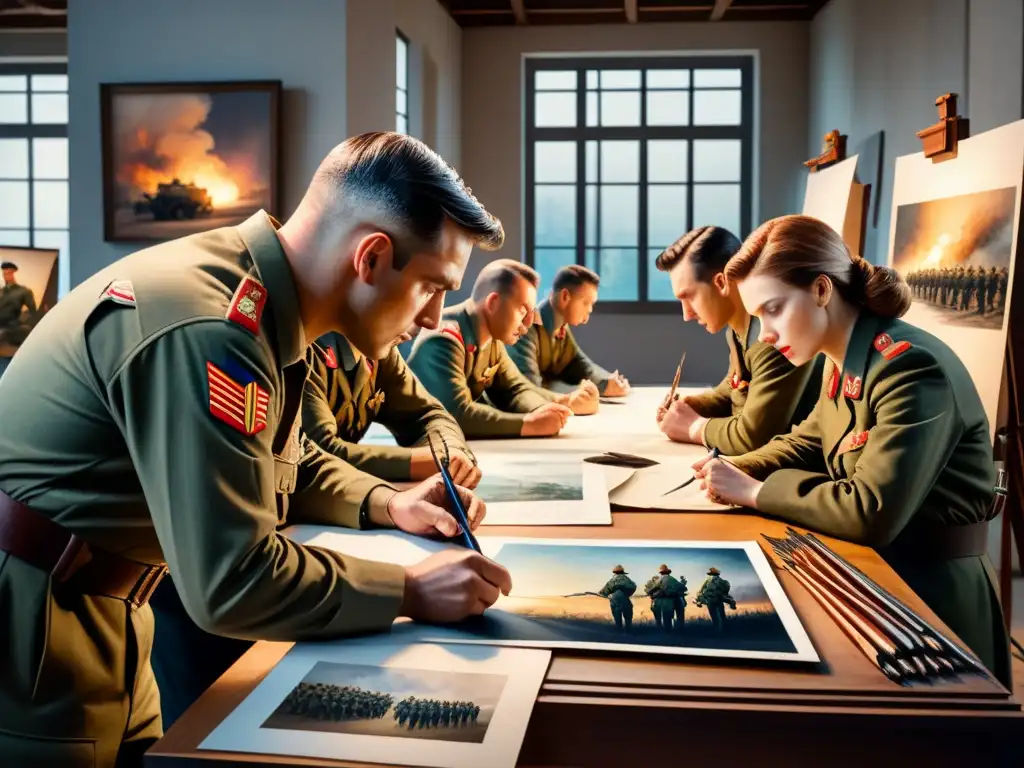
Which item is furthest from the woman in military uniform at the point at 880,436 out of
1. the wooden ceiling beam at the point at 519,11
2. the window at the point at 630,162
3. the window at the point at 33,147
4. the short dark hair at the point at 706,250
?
the window at the point at 33,147

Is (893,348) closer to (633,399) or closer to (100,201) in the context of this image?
(633,399)

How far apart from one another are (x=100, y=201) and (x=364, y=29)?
6.61 feet

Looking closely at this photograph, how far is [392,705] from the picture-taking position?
3.30 feet

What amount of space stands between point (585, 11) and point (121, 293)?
860cm

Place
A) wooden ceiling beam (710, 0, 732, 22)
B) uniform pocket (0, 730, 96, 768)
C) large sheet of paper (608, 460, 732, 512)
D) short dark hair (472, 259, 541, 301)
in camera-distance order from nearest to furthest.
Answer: uniform pocket (0, 730, 96, 768) < large sheet of paper (608, 460, 732, 512) < short dark hair (472, 259, 541, 301) < wooden ceiling beam (710, 0, 732, 22)

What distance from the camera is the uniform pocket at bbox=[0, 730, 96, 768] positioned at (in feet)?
3.69

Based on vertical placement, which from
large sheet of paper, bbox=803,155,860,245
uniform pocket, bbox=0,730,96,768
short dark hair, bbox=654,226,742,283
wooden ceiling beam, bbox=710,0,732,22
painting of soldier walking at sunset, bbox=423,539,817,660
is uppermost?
wooden ceiling beam, bbox=710,0,732,22

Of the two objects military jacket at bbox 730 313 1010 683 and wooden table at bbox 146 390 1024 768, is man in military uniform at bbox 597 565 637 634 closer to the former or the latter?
wooden table at bbox 146 390 1024 768

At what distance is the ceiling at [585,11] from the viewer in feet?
28.5

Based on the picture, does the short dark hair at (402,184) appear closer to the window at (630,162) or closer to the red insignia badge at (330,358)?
the red insignia badge at (330,358)

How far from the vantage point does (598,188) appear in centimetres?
944

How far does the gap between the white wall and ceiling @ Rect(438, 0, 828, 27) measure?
7 cm

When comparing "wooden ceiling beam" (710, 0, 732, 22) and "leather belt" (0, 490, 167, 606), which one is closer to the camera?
"leather belt" (0, 490, 167, 606)

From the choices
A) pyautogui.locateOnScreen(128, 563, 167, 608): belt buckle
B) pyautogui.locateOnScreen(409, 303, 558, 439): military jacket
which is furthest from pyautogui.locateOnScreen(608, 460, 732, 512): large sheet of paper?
pyautogui.locateOnScreen(128, 563, 167, 608): belt buckle
